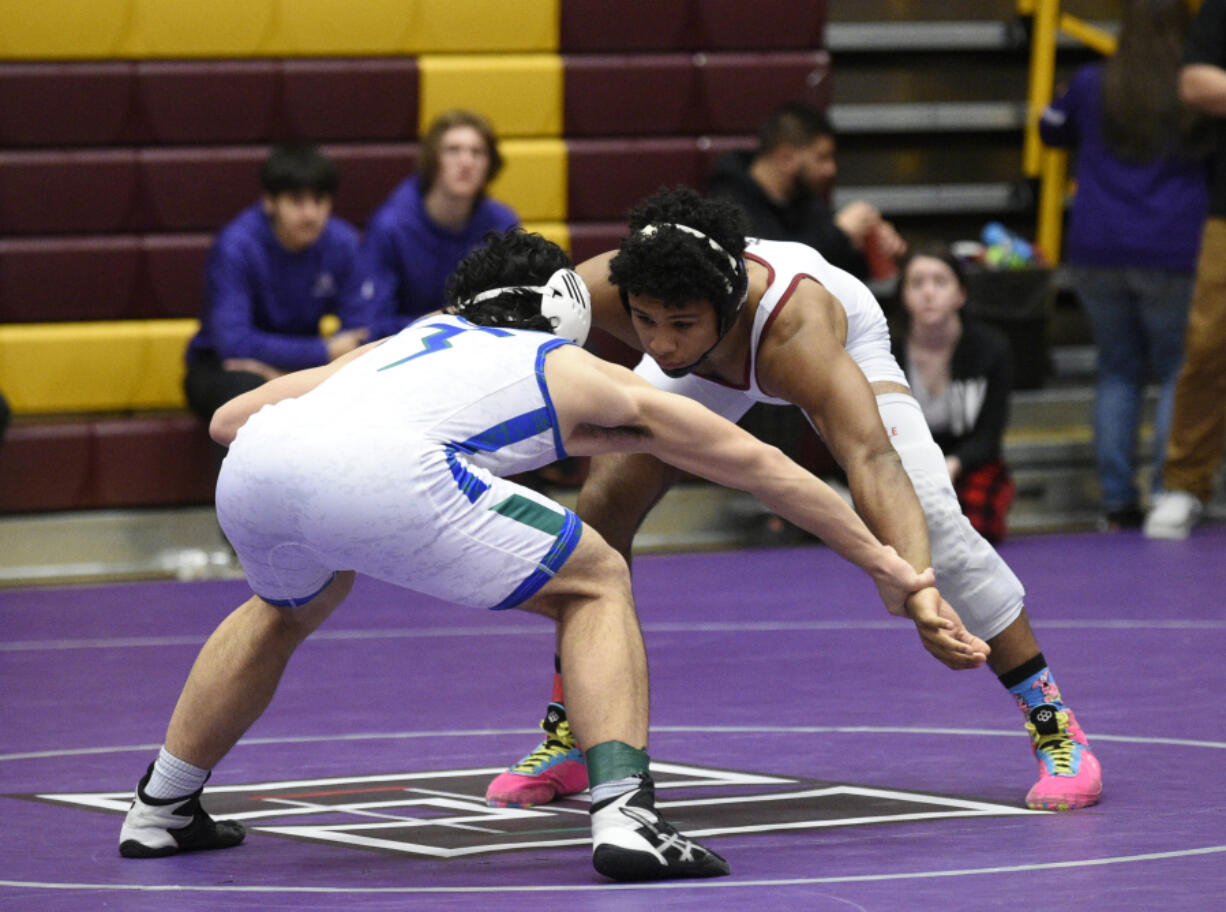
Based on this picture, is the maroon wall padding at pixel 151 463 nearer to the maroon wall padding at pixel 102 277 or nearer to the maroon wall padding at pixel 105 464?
the maroon wall padding at pixel 105 464

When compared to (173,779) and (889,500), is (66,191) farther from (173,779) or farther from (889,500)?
(889,500)

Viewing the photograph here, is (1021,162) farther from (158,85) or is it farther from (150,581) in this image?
(150,581)

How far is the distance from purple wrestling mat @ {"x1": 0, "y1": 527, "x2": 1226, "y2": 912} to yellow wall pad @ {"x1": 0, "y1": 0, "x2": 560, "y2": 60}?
222cm

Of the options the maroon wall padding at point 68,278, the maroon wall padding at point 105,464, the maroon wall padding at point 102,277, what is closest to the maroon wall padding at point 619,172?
the maroon wall padding at point 102,277

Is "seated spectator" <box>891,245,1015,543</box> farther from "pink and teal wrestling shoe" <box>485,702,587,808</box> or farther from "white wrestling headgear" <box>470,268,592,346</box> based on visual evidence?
"white wrestling headgear" <box>470,268,592,346</box>

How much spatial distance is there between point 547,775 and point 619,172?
5.01m

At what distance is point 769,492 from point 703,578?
3.77m

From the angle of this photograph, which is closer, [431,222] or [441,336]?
[441,336]

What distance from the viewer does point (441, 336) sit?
3537 mm

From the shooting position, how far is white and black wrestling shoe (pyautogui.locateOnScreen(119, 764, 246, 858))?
3676mm

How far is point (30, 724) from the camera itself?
16.6 feet

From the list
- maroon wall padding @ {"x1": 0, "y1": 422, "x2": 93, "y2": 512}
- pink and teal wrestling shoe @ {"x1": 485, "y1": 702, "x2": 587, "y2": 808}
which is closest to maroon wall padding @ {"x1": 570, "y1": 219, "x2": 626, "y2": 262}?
maroon wall padding @ {"x1": 0, "y1": 422, "x2": 93, "y2": 512}

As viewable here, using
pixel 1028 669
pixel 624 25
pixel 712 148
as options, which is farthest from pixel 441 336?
pixel 624 25

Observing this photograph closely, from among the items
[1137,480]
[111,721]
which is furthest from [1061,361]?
[111,721]
